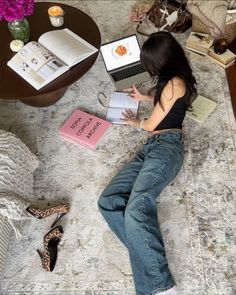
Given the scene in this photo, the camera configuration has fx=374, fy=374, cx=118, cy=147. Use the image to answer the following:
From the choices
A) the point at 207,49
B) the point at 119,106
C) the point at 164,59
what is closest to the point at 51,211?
the point at 119,106

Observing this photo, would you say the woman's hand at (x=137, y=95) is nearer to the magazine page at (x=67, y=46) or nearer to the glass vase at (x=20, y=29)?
the magazine page at (x=67, y=46)

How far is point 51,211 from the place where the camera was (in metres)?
1.81

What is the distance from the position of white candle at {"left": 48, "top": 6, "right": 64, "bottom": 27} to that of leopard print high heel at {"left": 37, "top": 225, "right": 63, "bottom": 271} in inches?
45.2

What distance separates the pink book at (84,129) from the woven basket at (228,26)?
3.21 ft

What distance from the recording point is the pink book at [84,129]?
210 centimetres

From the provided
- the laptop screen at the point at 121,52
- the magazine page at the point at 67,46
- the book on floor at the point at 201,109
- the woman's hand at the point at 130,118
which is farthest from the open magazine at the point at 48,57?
the book on floor at the point at 201,109

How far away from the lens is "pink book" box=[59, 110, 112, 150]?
2.10 metres

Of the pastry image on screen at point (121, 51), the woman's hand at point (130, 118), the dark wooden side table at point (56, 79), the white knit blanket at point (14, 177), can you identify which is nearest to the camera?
the white knit blanket at point (14, 177)

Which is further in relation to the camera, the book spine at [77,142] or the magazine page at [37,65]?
the book spine at [77,142]

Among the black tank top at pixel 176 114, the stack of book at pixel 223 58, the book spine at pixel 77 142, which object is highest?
the black tank top at pixel 176 114

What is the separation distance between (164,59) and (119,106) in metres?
0.64

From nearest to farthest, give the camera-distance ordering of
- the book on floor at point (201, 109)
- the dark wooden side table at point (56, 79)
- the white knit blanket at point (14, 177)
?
the white knit blanket at point (14, 177)
the dark wooden side table at point (56, 79)
the book on floor at point (201, 109)

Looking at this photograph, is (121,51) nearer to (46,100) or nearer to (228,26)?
(46,100)

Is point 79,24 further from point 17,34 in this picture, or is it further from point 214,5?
point 214,5
